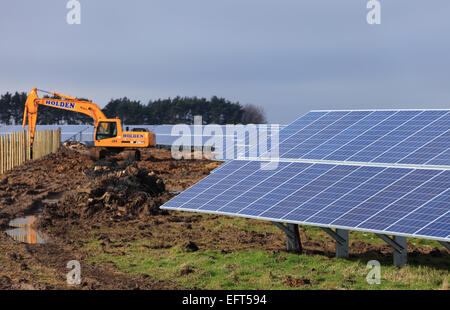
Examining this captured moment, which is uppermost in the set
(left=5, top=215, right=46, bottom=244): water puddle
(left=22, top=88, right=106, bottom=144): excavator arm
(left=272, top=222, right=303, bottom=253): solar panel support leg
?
(left=22, top=88, right=106, bottom=144): excavator arm

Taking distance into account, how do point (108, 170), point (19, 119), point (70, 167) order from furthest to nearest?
point (19, 119) < point (70, 167) < point (108, 170)

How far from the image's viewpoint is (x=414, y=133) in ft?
64.3

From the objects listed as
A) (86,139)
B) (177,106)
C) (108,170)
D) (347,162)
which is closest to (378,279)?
(347,162)

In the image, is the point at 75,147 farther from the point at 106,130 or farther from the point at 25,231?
the point at 25,231

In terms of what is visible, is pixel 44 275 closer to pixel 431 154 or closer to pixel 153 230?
pixel 153 230

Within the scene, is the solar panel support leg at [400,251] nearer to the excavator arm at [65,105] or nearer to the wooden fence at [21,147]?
the wooden fence at [21,147]

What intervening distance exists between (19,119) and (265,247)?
94.1 m

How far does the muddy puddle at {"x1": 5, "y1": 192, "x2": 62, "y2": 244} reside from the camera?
23906mm

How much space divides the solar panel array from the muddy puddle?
8.24 metres

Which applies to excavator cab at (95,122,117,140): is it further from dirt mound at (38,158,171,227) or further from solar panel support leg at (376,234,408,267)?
solar panel support leg at (376,234,408,267)

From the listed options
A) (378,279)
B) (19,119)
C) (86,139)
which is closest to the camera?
(378,279)

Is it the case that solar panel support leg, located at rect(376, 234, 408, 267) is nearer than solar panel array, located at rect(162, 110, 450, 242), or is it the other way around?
solar panel array, located at rect(162, 110, 450, 242)

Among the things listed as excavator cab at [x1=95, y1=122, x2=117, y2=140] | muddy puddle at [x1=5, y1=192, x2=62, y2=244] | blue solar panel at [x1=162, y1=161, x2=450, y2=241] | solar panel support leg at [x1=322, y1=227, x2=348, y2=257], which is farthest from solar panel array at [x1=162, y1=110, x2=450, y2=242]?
excavator cab at [x1=95, y1=122, x2=117, y2=140]

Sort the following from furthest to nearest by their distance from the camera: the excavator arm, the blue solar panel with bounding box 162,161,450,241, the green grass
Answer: the excavator arm, the green grass, the blue solar panel with bounding box 162,161,450,241
